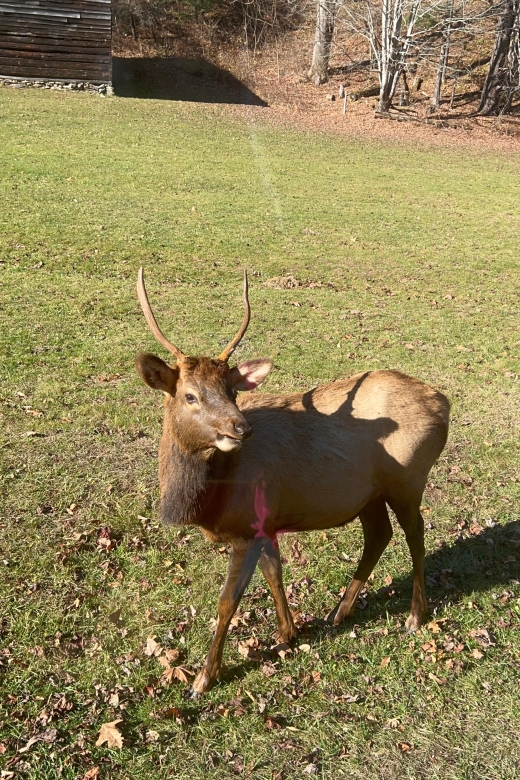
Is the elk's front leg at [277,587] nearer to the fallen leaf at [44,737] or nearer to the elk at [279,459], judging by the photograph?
the elk at [279,459]

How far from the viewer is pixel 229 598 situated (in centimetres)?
446

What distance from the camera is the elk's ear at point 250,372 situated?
441 cm

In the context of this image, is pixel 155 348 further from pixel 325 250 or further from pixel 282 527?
pixel 325 250

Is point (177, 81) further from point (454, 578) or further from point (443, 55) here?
point (454, 578)

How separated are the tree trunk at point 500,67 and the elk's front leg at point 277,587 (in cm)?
3555

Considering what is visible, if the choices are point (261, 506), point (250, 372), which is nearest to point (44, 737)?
point (261, 506)

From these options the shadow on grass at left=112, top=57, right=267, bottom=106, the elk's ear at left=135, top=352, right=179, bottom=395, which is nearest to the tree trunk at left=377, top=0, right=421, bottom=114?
the shadow on grass at left=112, top=57, right=267, bottom=106

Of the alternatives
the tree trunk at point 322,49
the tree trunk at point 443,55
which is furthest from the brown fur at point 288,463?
the tree trunk at point 322,49

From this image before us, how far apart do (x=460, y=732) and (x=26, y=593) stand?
325 cm

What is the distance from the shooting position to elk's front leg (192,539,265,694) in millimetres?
4469

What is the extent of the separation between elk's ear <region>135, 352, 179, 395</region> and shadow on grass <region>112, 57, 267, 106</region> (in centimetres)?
3113

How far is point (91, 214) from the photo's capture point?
15.3 m

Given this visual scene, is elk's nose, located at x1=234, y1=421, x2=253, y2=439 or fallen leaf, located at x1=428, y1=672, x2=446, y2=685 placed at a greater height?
elk's nose, located at x1=234, y1=421, x2=253, y2=439

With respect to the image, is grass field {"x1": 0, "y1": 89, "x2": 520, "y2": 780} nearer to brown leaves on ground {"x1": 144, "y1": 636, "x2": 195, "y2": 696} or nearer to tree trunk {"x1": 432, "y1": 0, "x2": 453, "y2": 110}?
brown leaves on ground {"x1": 144, "y1": 636, "x2": 195, "y2": 696}
